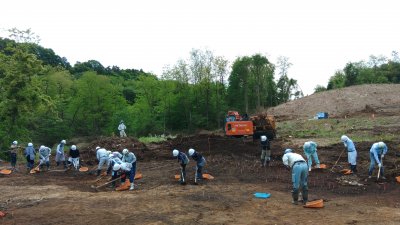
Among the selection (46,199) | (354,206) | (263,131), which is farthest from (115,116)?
(354,206)

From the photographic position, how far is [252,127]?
27.8 metres

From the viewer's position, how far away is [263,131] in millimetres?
28797

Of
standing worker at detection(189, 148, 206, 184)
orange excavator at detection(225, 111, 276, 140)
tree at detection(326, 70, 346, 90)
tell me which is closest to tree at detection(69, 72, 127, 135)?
orange excavator at detection(225, 111, 276, 140)

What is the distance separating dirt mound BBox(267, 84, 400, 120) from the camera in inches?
2100

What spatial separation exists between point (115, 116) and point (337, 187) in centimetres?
4451

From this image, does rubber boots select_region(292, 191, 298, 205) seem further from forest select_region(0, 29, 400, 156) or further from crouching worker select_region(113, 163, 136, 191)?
forest select_region(0, 29, 400, 156)

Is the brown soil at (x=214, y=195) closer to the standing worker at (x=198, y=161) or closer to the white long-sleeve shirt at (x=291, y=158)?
the standing worker at (x=198, y=161)

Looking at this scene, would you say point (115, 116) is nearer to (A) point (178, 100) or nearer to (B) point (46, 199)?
(A) point (178, 100)

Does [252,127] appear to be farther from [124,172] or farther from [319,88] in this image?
[319,88]

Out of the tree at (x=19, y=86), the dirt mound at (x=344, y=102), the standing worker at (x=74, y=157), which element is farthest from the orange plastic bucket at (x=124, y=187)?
the dirt mound at (x=344, y=102)

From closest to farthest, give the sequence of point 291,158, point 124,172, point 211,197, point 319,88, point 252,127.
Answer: point 291,158, point 211,197, point 124,172, point 252,127, point 319,88

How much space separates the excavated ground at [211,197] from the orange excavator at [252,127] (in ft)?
15.4

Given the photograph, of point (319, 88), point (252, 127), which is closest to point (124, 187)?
Answer: point (252, 127)

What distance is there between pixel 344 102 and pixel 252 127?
3448cm
